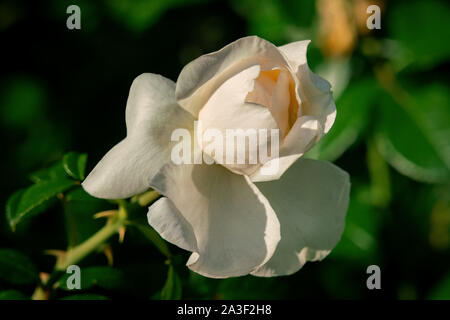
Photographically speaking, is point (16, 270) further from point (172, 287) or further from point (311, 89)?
point (311, 89)

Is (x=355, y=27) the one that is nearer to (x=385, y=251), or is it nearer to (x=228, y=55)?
(x=385, y=251)

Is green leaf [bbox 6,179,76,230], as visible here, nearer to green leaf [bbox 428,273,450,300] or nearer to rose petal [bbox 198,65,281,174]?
rose petal [bbox 198,65,281,174]

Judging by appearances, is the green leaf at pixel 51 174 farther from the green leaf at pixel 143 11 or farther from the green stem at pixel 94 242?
the green leaf at pixel 143 11

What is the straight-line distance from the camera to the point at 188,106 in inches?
30.5

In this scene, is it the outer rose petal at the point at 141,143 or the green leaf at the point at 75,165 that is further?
the green leaf at the point at 75,165

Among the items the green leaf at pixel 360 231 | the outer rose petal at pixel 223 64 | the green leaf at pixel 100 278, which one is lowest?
the green leaf at pixel 360 231

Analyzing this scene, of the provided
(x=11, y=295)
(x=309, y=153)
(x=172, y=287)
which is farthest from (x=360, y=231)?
(x=11, y=295)

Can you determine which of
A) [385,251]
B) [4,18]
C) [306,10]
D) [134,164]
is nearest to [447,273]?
[385,251]

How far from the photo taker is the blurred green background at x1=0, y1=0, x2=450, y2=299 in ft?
3.92

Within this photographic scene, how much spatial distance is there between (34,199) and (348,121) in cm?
81

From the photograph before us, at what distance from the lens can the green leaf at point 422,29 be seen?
1.39 m

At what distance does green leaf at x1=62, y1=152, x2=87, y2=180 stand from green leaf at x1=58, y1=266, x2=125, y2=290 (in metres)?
0.18

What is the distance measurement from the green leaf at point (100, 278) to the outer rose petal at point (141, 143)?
8.7 inches

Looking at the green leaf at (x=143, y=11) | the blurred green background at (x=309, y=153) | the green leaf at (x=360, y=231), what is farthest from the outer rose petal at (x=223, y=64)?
the green leaf at (x=143, y=11)
